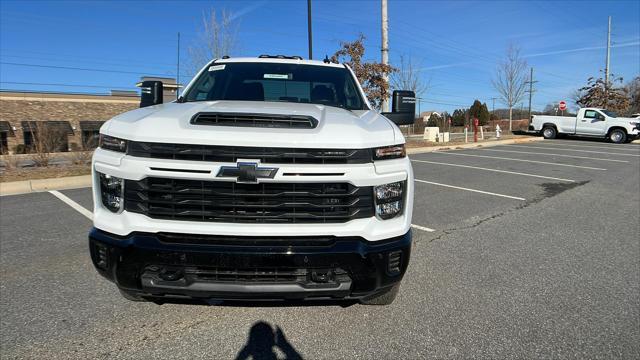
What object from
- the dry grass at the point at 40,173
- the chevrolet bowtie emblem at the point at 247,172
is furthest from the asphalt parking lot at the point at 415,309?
the dry grass at the point at 40,173

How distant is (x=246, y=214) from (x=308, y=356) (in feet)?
3.21

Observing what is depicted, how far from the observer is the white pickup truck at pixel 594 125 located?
24.9 meters

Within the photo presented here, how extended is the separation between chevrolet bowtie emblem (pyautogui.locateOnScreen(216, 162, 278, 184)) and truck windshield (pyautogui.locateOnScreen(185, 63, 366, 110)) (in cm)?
162

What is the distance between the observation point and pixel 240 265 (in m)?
2.43

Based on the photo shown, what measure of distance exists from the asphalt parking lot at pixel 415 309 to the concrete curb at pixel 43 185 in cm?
290

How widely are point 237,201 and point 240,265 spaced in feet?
1.20

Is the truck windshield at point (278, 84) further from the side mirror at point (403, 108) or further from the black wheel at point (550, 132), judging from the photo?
the black wheel at point (550, 132)

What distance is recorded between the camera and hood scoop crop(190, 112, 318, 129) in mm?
2643

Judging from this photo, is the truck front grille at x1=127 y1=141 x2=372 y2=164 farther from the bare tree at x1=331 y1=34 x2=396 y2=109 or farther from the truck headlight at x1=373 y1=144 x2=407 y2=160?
the bare tree at x1=331 y1=34 x2=396 y2=109

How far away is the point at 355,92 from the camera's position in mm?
4277

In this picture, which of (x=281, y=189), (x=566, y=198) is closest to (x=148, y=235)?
(x=281, y=189)

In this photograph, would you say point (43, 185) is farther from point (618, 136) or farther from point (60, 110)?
point (60, 110)

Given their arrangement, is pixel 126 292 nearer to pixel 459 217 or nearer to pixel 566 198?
pixel 459 217

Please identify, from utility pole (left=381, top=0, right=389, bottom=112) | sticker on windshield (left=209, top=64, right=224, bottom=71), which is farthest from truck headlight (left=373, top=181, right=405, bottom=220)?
utility pole (left=381, top=0, right=389, bottom=112)
